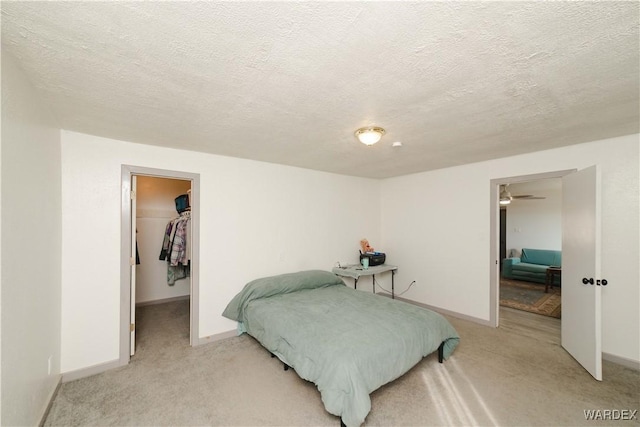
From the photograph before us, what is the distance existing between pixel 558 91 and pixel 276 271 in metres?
3.50

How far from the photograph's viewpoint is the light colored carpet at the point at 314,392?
1.97 metres

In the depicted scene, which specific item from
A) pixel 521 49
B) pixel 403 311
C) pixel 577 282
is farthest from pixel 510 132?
pixel 403 311

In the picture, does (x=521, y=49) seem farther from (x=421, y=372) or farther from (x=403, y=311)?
(x=421, y=372)

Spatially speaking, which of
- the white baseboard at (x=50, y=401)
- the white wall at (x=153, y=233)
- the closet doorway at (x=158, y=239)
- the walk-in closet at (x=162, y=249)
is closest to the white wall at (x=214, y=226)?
the white baseboard at (x=50, y=401)

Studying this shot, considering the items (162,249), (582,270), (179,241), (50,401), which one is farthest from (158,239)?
(582,270)

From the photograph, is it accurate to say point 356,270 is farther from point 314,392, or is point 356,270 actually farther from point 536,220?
point 536,220

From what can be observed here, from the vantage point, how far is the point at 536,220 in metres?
7.10

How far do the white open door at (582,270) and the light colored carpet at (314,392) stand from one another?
23cm

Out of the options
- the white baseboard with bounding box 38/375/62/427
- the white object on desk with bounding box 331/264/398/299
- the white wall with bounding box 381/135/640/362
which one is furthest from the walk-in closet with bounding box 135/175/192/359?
the white wall with bounding box 381/135/640/362

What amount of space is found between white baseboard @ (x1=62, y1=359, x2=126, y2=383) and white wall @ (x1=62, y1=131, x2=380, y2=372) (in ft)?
0.15

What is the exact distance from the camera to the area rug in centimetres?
436

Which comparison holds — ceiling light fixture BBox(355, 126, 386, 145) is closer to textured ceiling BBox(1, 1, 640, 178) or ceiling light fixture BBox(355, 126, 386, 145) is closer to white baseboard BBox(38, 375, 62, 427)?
textured ceiling BBox(1, 1, 640, 178)

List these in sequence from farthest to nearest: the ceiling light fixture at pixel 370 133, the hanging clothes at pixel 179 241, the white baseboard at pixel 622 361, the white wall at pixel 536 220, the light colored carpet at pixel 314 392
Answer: the white wall at pixel 536 220
the hanging clothes at pixel 179 241
the white baseboard at pixel 622 361
the ceiling light fixture at pixel 370 133
the light colored carpet at pixel 314 392

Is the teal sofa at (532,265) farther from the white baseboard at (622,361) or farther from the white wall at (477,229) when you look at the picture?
the white baseboard at (622,361)
